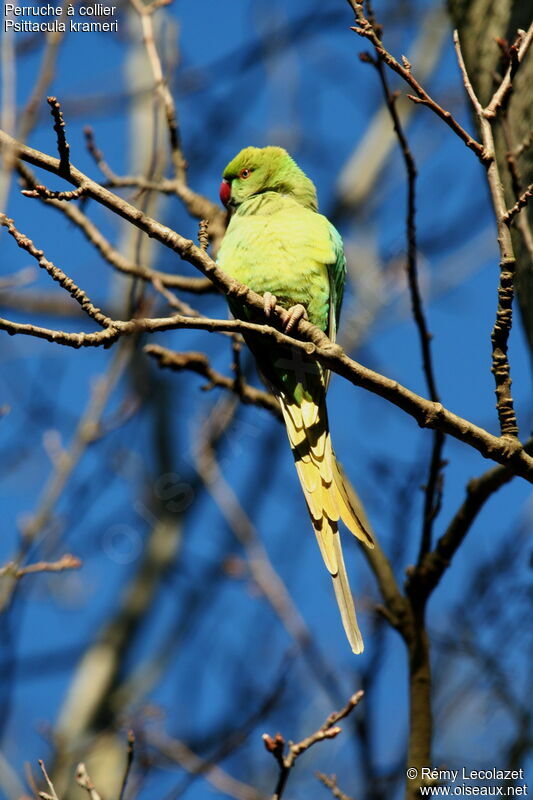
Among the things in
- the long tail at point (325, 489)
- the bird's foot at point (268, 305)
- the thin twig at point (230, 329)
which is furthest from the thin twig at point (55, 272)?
the long tail at point (325, 489)

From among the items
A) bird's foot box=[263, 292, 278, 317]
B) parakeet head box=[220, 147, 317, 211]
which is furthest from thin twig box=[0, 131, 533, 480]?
parakeet head box=[220, 147, 317, 211]

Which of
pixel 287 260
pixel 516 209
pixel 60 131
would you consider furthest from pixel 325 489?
pixel 60 131

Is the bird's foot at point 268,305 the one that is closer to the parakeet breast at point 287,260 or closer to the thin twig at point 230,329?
the thin twig at point 230,329

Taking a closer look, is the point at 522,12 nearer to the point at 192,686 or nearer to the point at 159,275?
the point at 159,275

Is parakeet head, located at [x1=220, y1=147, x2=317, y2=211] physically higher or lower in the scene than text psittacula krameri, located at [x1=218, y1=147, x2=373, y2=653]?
higher

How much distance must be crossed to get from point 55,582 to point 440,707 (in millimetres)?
3130

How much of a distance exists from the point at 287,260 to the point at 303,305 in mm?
183

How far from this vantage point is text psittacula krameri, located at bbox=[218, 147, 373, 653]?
113 inches

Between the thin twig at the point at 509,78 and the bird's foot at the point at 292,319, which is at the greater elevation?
the thin twig at the point at 509,78

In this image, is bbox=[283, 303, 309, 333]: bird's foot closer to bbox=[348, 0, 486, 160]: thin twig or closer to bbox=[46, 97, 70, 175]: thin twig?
bbox=[348, 0, 486, 160]: thin twig

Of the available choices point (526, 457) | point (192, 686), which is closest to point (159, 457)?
point (192, 686)

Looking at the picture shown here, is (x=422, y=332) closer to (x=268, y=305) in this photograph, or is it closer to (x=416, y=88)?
(x=268, y=305)

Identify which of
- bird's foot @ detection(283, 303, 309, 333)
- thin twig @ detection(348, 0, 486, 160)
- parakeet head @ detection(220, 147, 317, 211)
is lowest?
bird's foot @ detection(283, 303, 309, 333)

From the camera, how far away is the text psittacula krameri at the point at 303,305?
2.87 meters
